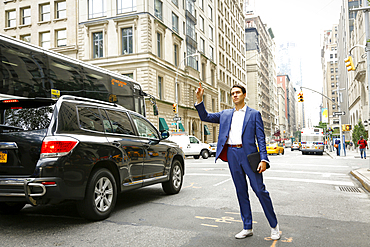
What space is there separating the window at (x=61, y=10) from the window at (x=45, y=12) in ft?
3.24

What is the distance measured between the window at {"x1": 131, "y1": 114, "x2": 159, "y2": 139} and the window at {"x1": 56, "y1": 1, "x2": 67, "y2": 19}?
32274mm

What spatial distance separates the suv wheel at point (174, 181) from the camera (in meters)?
7.66

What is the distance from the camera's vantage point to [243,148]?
169 inches

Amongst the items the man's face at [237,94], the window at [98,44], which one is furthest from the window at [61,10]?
the man's face at [237,94]

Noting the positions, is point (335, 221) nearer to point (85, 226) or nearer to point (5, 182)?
point (85, 226)

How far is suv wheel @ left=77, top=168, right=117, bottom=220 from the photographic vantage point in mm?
4996

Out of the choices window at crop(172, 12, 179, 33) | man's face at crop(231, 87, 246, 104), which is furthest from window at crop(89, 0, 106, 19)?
man's face at crop(231, 87, 246, 104)

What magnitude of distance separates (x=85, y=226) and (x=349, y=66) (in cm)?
1753

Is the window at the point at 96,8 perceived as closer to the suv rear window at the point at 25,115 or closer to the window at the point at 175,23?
the window at the point at 175,23

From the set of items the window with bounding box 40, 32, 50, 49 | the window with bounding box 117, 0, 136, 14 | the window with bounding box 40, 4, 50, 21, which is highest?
the window with bounding box 40, 4, 50, 21

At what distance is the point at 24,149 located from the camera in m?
4.66

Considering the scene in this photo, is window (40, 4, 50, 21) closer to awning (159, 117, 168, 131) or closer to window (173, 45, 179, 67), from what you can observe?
window (173, 45, 179, 67)

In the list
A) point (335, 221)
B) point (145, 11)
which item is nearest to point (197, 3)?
point (145, 11)

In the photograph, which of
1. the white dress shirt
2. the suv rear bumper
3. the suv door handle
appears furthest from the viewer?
the suv door handle
